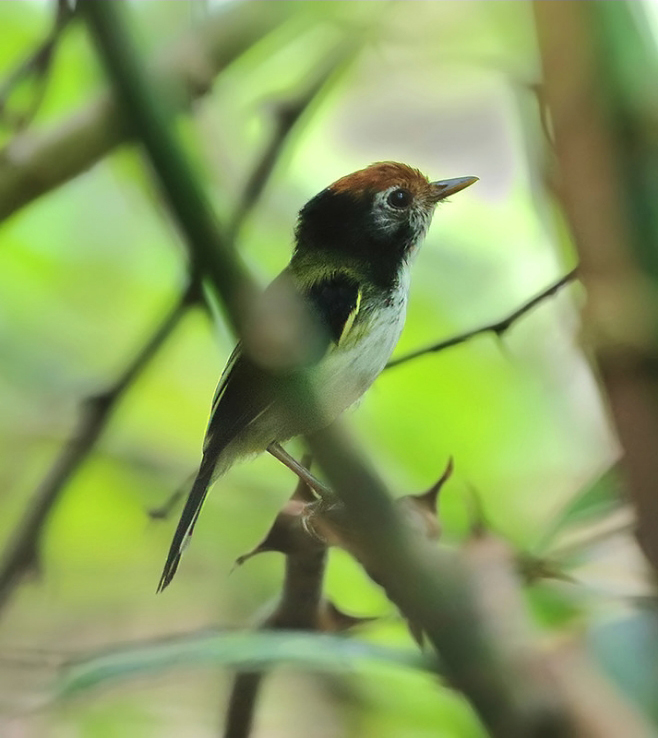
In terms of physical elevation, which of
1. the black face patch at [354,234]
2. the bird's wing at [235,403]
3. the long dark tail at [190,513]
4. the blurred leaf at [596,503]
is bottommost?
the blurred leaf at [596,503]

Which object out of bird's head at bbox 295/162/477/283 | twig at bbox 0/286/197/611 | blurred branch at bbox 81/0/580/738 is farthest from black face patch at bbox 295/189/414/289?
blurred branch at bbox 81/0/580/738

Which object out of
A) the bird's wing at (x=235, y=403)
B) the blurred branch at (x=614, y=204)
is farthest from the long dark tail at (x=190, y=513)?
the blurred branch at (x=614, y=204)

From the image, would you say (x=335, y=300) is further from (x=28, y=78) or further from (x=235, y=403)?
(x=28, y=78)

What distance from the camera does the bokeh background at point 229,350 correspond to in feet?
1.72

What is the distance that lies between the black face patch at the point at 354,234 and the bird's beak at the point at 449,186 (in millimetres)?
27

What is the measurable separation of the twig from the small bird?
6cm

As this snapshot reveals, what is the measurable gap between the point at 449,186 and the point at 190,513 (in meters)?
0.24

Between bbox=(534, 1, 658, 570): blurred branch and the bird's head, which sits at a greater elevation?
the bird's head

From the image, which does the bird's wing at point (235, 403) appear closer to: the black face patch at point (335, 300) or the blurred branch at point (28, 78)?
the black face patch at point (335, 300)

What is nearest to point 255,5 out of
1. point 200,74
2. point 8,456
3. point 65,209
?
point 200,74

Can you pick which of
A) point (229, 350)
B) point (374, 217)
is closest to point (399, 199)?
point (374, 217)

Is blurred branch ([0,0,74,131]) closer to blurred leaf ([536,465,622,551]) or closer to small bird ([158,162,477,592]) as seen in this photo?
small bird ([158,162,477,592])

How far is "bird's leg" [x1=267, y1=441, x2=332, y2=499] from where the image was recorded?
430mm

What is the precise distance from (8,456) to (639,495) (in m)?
0.48
